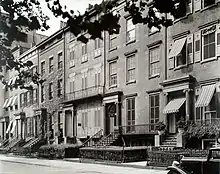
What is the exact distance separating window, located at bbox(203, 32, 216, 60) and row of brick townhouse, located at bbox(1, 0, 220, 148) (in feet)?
0.10

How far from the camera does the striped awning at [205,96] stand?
13.4m

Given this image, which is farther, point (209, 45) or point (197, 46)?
point (197, 46)

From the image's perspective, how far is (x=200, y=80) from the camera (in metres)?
14.2

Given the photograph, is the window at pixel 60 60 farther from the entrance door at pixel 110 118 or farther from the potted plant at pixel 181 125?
the potted plant at pixel 181 125

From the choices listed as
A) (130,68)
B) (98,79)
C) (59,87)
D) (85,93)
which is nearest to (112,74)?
(98,79)

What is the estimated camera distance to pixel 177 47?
594 inches

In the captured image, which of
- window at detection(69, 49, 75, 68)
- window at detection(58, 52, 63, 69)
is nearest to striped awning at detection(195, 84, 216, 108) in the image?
window at detection(69, 49, 75, 68)

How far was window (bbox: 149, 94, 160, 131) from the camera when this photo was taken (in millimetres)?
16188

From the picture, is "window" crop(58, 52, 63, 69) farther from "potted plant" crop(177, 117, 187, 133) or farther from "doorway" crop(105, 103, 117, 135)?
"potted plant" crop(177, 117, 187, 133)

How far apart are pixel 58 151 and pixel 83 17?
15.7m

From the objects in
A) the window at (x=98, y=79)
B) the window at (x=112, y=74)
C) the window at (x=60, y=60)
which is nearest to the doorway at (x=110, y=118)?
the window at (x=112, y=74)

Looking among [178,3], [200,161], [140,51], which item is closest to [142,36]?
[140,51]

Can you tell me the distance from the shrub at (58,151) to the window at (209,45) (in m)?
7.03

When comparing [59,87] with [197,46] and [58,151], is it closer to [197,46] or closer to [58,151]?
[58,151]
